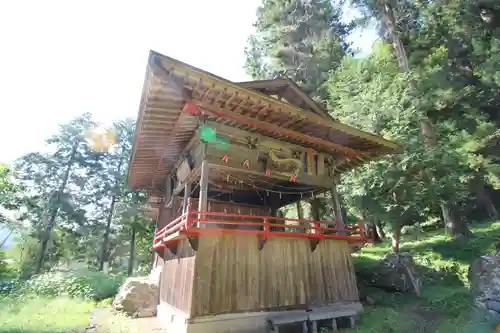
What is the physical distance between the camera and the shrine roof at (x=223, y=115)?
682cm

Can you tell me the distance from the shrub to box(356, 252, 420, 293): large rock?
590 inches

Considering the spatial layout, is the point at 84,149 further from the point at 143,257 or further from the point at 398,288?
the point at 398,288

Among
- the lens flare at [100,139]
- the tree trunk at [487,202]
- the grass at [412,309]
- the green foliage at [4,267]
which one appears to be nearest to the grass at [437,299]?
the grass at [412,309]

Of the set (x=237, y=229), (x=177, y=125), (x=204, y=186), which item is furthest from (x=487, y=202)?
(x=177, y=125)

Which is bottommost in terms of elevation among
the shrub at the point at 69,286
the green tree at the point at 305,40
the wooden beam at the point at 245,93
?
the shrub at the point at 69,286

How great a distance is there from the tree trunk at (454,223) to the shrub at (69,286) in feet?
68.2

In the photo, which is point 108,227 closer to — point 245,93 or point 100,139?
point 100,139

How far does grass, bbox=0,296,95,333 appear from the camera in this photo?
30.3ft

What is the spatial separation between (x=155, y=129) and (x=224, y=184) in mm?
4189

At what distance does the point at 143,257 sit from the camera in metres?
31.4

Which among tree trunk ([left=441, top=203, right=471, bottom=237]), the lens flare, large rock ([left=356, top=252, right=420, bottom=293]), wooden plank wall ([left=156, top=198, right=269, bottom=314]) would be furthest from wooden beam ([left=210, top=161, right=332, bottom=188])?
the lens flare

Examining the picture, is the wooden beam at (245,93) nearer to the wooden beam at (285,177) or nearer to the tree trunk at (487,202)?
the wooden beam at (285,177)

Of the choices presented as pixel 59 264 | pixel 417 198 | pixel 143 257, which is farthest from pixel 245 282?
pixel 59 264

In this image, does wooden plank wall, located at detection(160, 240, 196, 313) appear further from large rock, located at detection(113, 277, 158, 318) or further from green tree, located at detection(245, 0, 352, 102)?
green tree, located at detection(245, 0, 352, 102)
